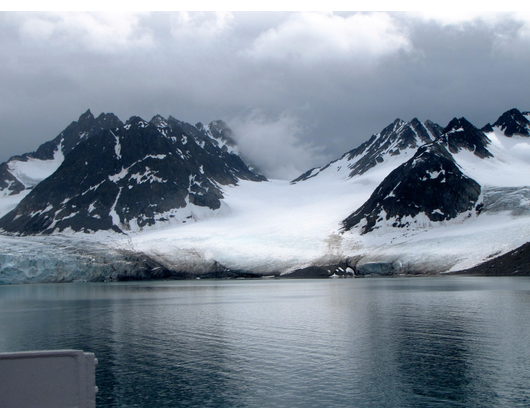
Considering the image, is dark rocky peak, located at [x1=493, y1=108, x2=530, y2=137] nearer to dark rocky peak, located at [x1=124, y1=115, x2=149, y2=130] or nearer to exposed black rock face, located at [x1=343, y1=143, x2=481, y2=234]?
exposed black rock face, located at [x1=343, y1=143, x2=481, y2=234]

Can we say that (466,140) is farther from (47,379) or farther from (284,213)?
(47,379)

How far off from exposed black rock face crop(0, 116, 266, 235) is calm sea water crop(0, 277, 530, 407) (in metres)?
113

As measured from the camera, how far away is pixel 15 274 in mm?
89312

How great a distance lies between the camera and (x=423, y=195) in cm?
12781

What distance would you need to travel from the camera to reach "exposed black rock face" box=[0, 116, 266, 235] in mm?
150625

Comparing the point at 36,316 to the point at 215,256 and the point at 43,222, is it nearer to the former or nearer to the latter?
the point at 215,256

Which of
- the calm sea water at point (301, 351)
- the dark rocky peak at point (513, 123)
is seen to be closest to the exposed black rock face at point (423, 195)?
the dark rocky peak at point (513, 123)

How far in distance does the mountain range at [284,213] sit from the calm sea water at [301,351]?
57144 millimetres

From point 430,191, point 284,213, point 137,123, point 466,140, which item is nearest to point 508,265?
point 430,191

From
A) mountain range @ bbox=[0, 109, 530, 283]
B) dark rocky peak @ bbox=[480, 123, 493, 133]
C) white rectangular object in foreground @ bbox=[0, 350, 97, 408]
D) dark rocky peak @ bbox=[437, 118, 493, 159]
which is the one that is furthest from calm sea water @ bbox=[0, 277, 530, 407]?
dark rocky peak @ bbox=[480, 123, 493, 133]

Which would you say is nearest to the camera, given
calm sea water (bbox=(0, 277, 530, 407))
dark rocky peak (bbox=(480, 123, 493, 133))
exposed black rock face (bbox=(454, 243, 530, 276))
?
calm sea water (bbox=(0, 277, 530, 407))

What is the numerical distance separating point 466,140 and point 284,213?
62654mm

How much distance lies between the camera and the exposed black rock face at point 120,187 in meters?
151
